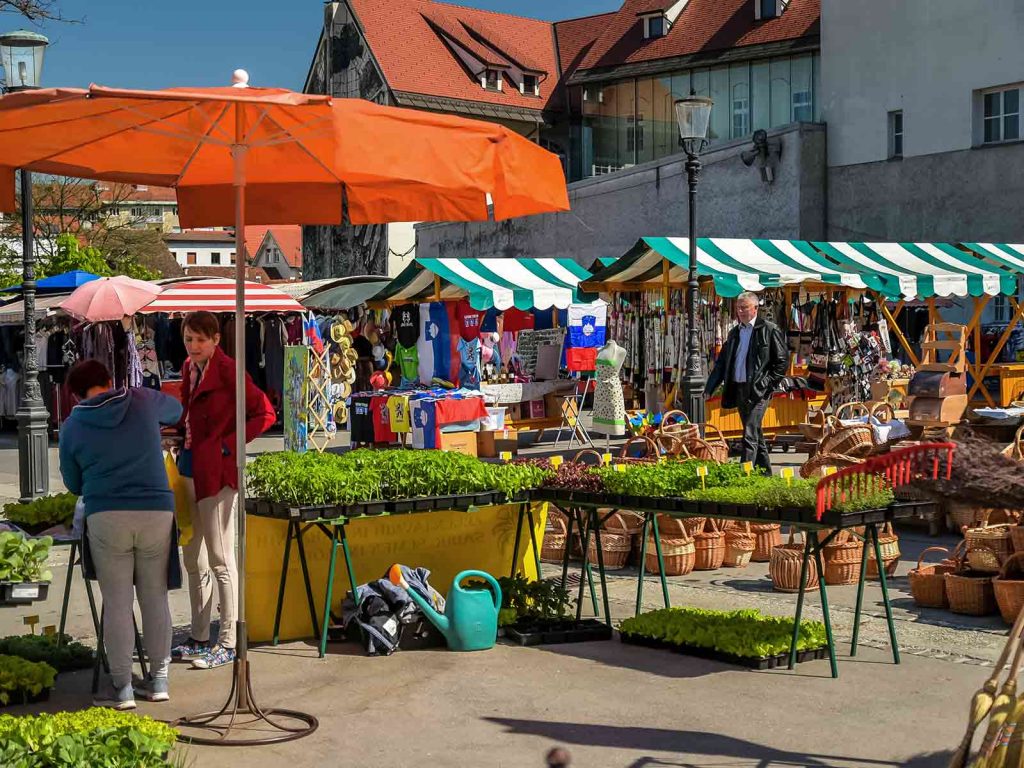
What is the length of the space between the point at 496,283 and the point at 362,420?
2.95 meters

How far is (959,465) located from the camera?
5148 millimetres

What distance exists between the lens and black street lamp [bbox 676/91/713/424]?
16.5m

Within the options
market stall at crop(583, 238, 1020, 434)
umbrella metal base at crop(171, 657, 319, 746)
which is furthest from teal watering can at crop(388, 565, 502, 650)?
market stall at crop(583, 238, 1020, 434)

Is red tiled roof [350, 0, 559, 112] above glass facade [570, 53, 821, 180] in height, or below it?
above

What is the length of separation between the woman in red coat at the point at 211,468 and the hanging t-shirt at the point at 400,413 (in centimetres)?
1133

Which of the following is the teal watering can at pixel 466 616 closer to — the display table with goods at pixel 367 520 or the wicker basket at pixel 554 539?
the display table with goods at pixel 367 520

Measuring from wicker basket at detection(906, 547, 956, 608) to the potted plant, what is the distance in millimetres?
5536

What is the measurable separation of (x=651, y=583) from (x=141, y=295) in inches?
445

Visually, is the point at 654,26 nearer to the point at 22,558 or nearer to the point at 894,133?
the point at 894,133

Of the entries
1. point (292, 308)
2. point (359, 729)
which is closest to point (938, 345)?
point (292, 308)

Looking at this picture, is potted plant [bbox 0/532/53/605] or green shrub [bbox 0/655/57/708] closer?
potted plant [bbox 0/532/53/605]

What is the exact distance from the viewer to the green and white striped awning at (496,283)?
66.3 feet

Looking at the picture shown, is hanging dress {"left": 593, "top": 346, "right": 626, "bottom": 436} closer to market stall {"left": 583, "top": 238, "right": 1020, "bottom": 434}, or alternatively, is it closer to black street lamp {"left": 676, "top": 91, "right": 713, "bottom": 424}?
black street lamp {"left": 676, "top": 91, "right": 713, "bottom": 424}

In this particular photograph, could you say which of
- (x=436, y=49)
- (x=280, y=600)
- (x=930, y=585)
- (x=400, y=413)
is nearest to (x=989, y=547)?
(x=930, y=585)
